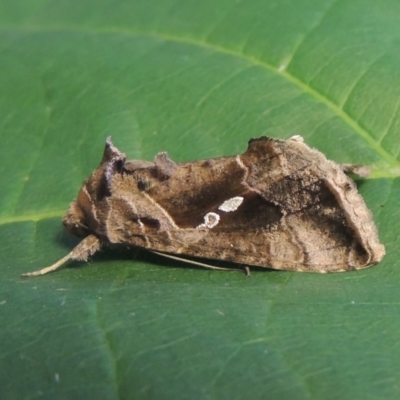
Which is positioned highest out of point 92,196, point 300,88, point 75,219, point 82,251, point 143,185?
point 300,88

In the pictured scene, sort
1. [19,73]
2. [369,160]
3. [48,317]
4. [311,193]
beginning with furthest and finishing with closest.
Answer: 1. [19,73]
2. [369,160]
3. [311,193]
4. [48,317]

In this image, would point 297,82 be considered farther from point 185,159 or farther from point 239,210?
point 239,210

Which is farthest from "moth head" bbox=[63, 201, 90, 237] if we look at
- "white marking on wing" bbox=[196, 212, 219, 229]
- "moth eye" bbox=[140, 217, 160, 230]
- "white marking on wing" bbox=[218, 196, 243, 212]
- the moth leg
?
the moth leg

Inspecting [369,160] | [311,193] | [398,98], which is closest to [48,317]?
[311,193]

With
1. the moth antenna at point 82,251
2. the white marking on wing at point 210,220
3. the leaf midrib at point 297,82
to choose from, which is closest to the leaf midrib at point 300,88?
the leaf midrib at point 297,82

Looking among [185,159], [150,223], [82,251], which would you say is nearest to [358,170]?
[185,159]

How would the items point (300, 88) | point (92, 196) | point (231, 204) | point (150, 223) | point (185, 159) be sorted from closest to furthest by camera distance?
point (231, 204), point (150, 223), point (92, 196), point (185, 159), point (300, 88)

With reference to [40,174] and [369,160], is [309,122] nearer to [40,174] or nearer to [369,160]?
[369,160]
